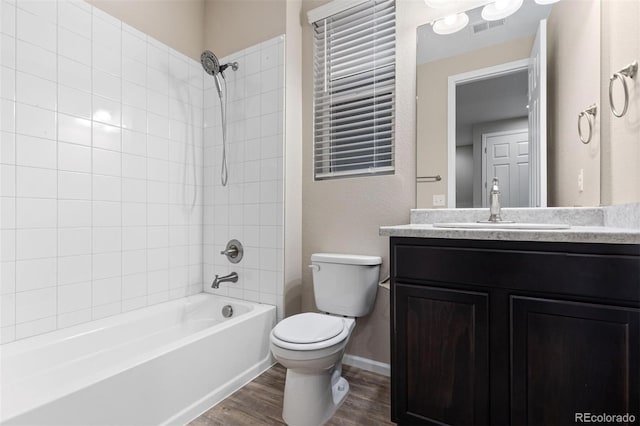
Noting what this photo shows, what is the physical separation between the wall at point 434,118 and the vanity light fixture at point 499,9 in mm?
186

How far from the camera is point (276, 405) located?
1.62 meters

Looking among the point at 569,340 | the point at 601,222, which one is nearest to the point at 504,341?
the point at 569,340

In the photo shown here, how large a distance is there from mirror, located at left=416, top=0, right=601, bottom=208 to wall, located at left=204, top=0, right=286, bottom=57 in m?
1.01

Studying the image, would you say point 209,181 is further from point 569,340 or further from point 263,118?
point 569,340

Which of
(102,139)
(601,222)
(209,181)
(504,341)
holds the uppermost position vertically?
(102,139)

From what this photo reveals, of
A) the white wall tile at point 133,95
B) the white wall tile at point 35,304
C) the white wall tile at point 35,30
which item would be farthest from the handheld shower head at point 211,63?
the white wall tile at point 35,304

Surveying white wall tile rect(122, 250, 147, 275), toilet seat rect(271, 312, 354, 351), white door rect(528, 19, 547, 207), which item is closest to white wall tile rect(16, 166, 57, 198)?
white wall tile rect(122, 250, 147, 275)

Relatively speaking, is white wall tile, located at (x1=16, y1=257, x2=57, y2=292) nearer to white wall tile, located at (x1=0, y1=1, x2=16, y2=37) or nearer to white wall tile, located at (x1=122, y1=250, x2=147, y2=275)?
white wall tile, located at (x1=122, y1=250, x2=147, y2=275)

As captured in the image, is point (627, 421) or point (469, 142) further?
point (469, 142)

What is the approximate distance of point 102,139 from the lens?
183cm

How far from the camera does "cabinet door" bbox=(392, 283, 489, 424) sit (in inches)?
44.3

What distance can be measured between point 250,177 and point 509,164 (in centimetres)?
162

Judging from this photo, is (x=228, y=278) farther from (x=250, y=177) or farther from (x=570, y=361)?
(x=570, y=361)

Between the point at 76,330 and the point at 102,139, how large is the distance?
1087mm
